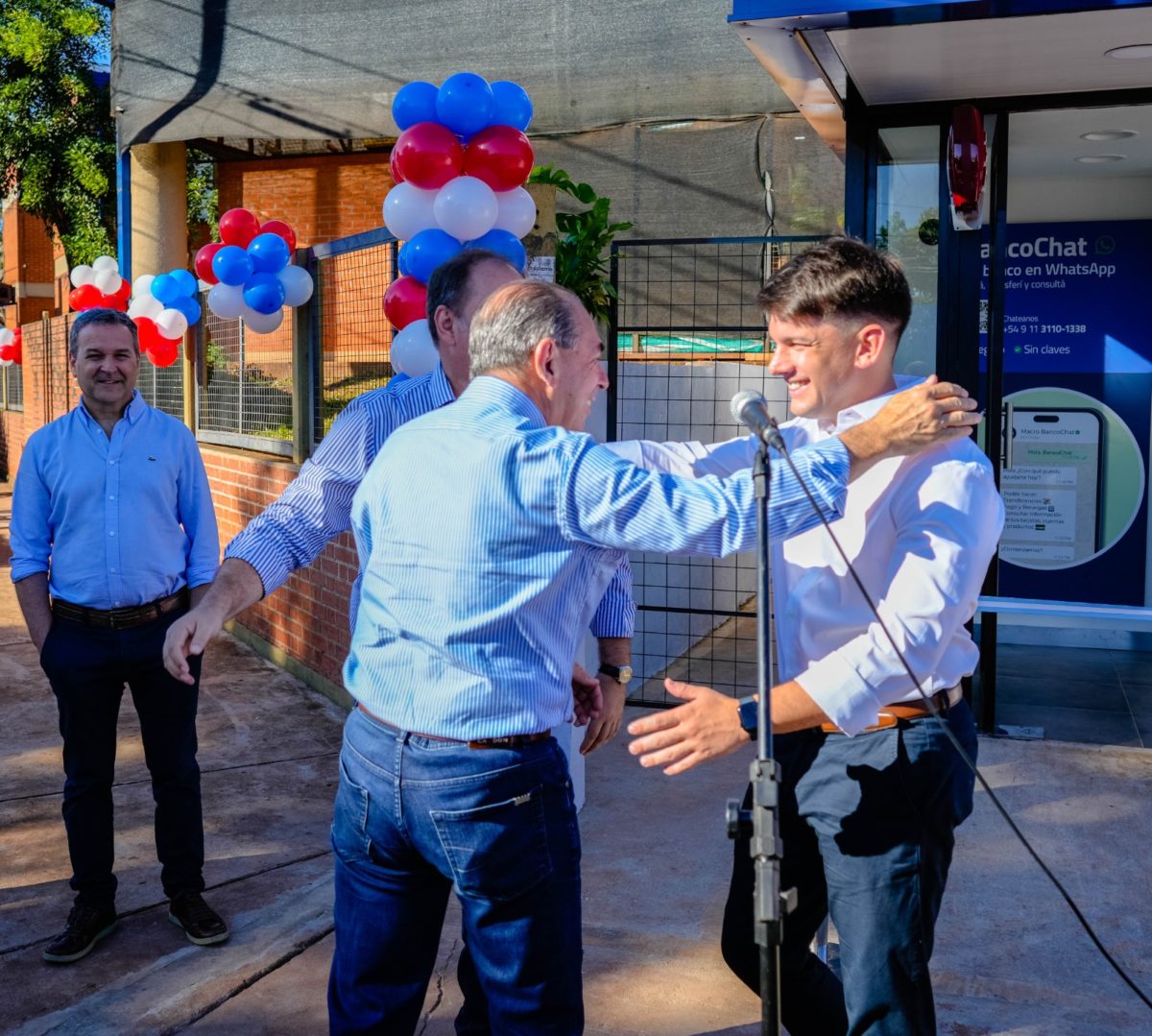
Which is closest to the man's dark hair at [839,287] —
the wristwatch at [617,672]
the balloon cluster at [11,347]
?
the wristwatch at [617,672]

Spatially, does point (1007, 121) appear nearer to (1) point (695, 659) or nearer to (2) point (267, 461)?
(1) point (695, 659)

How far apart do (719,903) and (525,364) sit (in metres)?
2.55

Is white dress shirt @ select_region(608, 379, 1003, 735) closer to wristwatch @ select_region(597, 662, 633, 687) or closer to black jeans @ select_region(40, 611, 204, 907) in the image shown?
wristwatch @ select_region(597, 662, 633, 687)

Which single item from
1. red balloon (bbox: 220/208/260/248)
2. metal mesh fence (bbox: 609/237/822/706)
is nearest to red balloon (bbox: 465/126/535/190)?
metal mesh fence (bbox: 609/237/822/706)

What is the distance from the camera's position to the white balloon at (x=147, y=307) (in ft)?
29.5

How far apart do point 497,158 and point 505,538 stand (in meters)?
3.19

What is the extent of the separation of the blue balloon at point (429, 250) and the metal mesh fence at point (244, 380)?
3031 millimetres

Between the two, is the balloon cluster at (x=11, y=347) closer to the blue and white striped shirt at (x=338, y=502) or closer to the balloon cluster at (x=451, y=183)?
the balloon cluster at (x=451, y=183)

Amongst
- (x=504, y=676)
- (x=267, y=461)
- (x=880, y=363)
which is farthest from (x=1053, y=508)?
(x=504, y=676)

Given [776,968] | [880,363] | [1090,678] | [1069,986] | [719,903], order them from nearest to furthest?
1. [776,968]
2. [880,363]
3. [1069,986]
4. [719,903]
5. [1090,678]

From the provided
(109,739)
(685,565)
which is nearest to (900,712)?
(109,739)

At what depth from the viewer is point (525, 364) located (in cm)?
226

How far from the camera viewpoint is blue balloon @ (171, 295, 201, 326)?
9195mm

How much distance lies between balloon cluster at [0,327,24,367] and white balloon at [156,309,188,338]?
41.8 ft
